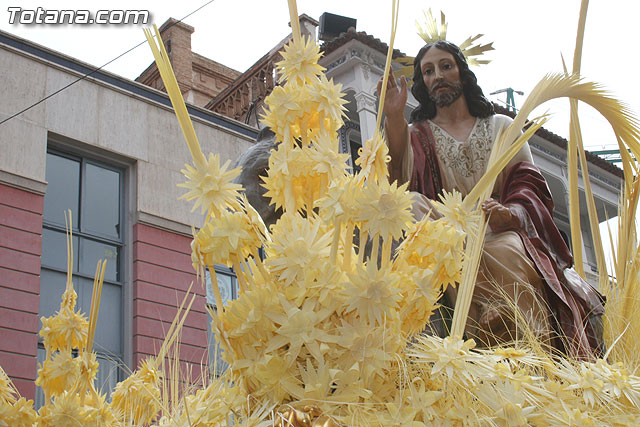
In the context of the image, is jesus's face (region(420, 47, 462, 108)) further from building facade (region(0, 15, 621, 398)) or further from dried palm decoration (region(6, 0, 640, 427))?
building facade (region(0, 15, 621, 398))

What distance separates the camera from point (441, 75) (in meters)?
3.67

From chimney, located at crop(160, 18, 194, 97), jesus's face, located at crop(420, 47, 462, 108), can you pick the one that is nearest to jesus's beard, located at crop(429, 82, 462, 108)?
jesus's face, located at crop(420, 47, 462, 108)

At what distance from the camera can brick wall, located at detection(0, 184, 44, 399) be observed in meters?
10.1

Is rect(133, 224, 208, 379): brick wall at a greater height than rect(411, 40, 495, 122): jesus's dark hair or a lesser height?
greater

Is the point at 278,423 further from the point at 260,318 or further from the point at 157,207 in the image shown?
the point at 157,207

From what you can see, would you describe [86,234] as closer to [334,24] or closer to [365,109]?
[365,109]

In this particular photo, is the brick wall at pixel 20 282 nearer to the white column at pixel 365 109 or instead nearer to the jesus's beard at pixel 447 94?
the white column at pixel 365 109

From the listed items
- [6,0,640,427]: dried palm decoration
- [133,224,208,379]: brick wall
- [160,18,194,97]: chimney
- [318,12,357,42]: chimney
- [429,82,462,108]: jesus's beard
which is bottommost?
[6,0,640,427]: dried palm decoration

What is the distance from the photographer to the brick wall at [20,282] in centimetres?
1008

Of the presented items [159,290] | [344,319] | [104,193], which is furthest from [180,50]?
[344,319]

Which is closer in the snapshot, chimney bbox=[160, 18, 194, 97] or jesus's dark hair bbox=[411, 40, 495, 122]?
jesus's dark hair bbox=[411, 40, 495, 122]

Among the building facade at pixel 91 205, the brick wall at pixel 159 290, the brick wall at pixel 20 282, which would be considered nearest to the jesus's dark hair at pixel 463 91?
the building facade at pixel 91 205

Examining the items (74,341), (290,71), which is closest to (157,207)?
(74,341)

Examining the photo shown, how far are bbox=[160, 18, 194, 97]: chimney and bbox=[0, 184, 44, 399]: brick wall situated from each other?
7877 millimetres
